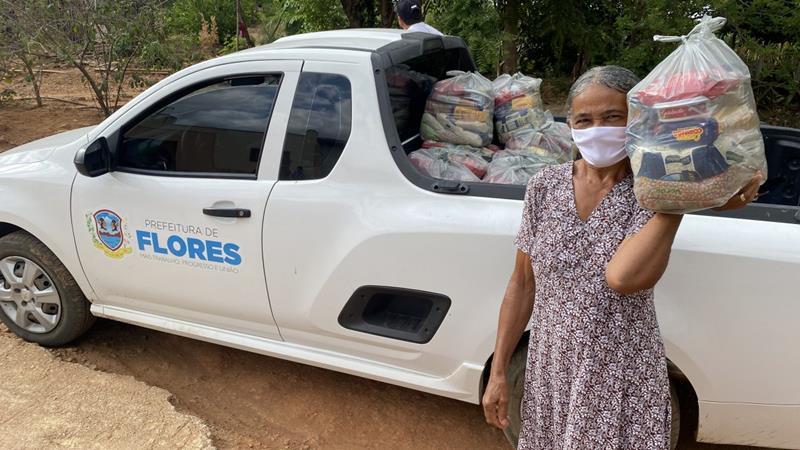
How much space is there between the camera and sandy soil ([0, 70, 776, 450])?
2947 mm

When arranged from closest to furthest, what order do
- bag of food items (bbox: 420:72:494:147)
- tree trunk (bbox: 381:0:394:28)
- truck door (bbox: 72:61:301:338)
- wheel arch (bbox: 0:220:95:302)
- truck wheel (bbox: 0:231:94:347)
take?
1. truck door (bbox: 72:61:301:338)
2. bag of food items (bbox: 420:72:494:147)
3. wheel arch (bbox: 0:220:95:302)
4. truck wheel (bbox: 0:231:94:347)
5. tree trunk (bbox: 381:0:394:28)

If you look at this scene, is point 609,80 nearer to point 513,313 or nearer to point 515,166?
point 513,313

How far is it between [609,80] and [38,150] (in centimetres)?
307

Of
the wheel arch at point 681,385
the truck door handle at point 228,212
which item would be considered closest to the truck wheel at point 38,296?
the truck door handle at point 228,212

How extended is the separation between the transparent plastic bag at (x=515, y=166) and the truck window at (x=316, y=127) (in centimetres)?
63

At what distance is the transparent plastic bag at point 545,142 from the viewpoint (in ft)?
9.39

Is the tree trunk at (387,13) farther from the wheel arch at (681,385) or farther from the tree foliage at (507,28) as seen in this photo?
the wheel arch at (681,385)

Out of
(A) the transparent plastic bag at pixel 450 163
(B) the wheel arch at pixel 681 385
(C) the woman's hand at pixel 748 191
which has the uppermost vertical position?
(C) the woman's hand at pixel 748 191

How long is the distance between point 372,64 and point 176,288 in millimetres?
1440

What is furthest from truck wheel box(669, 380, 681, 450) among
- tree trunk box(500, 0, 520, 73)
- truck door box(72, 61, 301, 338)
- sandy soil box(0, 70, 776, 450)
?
tree trunk box(500, 0, 520, 73)

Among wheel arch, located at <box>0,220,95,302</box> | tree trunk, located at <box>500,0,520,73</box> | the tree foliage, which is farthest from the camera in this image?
tree trunk, located at <box>500,0,520,73</box>

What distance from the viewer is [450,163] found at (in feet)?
8.96

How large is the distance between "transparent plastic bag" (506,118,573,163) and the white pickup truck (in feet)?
1.60

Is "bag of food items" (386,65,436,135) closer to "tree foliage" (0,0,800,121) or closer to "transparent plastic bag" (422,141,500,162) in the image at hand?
"transparent plastic bag" (422,141,500,162)
